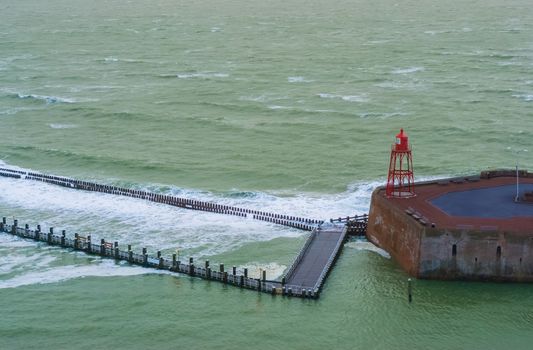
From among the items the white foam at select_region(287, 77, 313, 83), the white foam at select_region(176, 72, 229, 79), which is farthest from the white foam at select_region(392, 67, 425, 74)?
the white foam at select_region(176, 72, 229, 79)

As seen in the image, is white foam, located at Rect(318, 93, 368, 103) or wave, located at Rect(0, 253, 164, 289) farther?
white foam, located at Rect(318, 93, 368, 103)

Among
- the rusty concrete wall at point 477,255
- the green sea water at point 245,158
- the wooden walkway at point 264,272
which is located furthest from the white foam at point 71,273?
the rusty concrete wall at point 477,255

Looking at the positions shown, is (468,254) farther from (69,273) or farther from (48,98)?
(48,98)

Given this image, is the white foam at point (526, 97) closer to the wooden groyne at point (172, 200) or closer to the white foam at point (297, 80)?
the white foam at point (297, 80)

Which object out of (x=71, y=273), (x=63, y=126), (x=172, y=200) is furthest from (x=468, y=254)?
(x=63, y=126)

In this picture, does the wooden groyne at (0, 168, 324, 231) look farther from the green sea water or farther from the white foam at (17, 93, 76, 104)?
the white foam at (17, 93, 76, 104)

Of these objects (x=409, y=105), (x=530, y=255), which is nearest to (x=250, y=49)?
(x=409, y=105)
